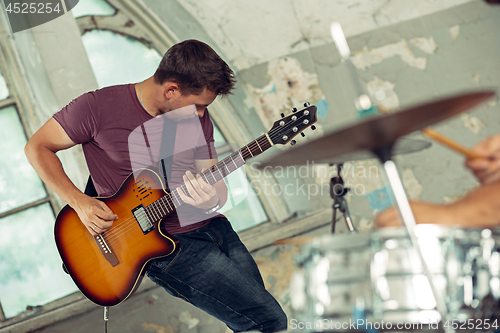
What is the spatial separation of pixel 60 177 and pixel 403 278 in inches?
54.1

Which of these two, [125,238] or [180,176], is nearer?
[125,238]

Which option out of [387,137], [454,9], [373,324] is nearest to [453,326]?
[373,324]

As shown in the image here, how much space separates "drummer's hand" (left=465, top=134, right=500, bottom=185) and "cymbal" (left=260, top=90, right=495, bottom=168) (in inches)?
7.0

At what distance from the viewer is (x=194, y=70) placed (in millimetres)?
1539

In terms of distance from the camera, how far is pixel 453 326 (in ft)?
2.63

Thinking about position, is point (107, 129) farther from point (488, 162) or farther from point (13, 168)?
point (488, 162)

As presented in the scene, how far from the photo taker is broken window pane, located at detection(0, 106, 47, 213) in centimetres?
206

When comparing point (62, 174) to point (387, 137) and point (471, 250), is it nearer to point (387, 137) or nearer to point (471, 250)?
point (387, 137)

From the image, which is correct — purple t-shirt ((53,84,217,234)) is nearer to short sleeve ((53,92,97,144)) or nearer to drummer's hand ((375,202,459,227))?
short sleeve ((53,92,97,144))

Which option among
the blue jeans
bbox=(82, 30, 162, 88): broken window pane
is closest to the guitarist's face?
the blue jeans

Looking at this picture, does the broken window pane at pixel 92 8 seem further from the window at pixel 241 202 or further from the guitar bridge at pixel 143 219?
the guitar bridge at pixel 143 219

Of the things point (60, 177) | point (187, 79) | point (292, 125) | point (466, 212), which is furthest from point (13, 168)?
point (466, 212)

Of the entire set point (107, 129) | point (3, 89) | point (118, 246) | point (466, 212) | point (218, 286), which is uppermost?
point (3, 89)

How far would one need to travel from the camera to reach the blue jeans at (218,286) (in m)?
1.44
